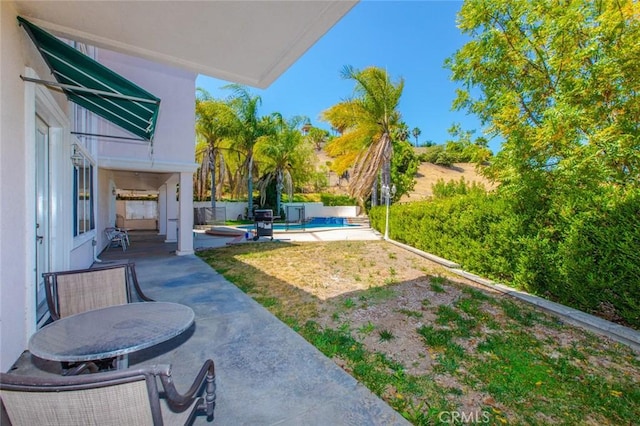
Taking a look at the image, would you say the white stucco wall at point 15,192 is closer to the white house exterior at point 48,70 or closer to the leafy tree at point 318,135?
the white house exterior at point 48,70

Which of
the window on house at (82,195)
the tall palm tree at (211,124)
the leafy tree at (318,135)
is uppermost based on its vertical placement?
the leafy tree at (318,135)

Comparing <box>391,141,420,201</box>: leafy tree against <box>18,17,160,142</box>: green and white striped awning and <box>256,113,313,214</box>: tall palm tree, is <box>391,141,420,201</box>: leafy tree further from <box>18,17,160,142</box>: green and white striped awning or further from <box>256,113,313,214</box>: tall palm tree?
<box>18,17,160,142</box>: green and white striped awning

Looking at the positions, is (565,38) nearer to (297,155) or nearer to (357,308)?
(357,308)

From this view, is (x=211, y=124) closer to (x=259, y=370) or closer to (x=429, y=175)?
(x=259, y=370)

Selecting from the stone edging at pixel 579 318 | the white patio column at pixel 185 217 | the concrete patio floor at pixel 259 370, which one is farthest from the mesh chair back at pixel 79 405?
the white patio column at pixel 185 217

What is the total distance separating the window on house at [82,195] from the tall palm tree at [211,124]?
612 inches

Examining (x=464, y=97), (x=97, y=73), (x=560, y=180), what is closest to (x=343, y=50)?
(x=464, y=97)

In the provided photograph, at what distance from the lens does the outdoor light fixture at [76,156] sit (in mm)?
5908

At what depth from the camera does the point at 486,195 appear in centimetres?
822

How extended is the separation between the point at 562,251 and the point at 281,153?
22.8 meters

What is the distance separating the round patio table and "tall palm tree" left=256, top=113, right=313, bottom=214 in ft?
74.8

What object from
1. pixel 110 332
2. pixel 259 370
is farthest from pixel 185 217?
pixel 110 332

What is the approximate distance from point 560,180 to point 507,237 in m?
1.64

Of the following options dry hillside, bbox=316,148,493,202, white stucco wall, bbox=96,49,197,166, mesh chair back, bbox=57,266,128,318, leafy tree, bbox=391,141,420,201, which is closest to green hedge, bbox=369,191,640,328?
mesh chair back, bbox=57,266,128,318
